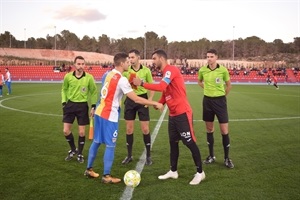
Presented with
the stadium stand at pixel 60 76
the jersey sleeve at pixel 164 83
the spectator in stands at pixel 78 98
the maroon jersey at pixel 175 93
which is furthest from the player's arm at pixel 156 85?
the stadium stand at pixel 60 76

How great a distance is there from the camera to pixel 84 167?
6.41m

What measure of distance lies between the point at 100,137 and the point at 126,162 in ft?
5.01

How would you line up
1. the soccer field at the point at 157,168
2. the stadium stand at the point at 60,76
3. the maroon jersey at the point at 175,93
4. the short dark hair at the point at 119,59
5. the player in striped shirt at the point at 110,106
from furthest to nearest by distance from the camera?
the stadium stand at the point at 60,76 < the maroon jersey at the point at 175,93 < the short dark hair at the point at 119,59 < the player in striped shirt at the point at 110,106 < the soccer field at the point at 157,168

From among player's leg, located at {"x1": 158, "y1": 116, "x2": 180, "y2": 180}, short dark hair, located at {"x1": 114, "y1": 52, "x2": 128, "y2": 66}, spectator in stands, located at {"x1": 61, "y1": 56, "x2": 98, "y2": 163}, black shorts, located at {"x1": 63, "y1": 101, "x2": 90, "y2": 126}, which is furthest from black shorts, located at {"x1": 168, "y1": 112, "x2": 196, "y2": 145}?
black shorts, located at {"x1": 63, "y1": 101, "x2": 90, "y2": 126}

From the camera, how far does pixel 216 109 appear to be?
667cm

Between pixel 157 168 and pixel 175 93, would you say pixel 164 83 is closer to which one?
pixel 175 93

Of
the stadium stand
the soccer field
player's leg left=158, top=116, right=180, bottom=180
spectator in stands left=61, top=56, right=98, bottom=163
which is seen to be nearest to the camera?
the soccer field

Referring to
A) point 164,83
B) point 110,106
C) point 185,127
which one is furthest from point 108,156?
point 164,83

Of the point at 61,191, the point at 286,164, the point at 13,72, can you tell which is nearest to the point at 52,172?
the point at 61,191

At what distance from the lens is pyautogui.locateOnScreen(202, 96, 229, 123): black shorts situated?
6.63 m

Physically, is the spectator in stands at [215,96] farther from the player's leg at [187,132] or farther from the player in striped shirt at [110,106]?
the player in striped shirt at [110,106]

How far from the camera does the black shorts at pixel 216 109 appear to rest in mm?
6633

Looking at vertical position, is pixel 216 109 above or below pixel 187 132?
above

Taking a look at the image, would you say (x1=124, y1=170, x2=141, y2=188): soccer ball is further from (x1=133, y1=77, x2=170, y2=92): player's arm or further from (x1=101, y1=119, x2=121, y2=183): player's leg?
(x1=133, y1=77, x2=170, y2=92): player's arm
